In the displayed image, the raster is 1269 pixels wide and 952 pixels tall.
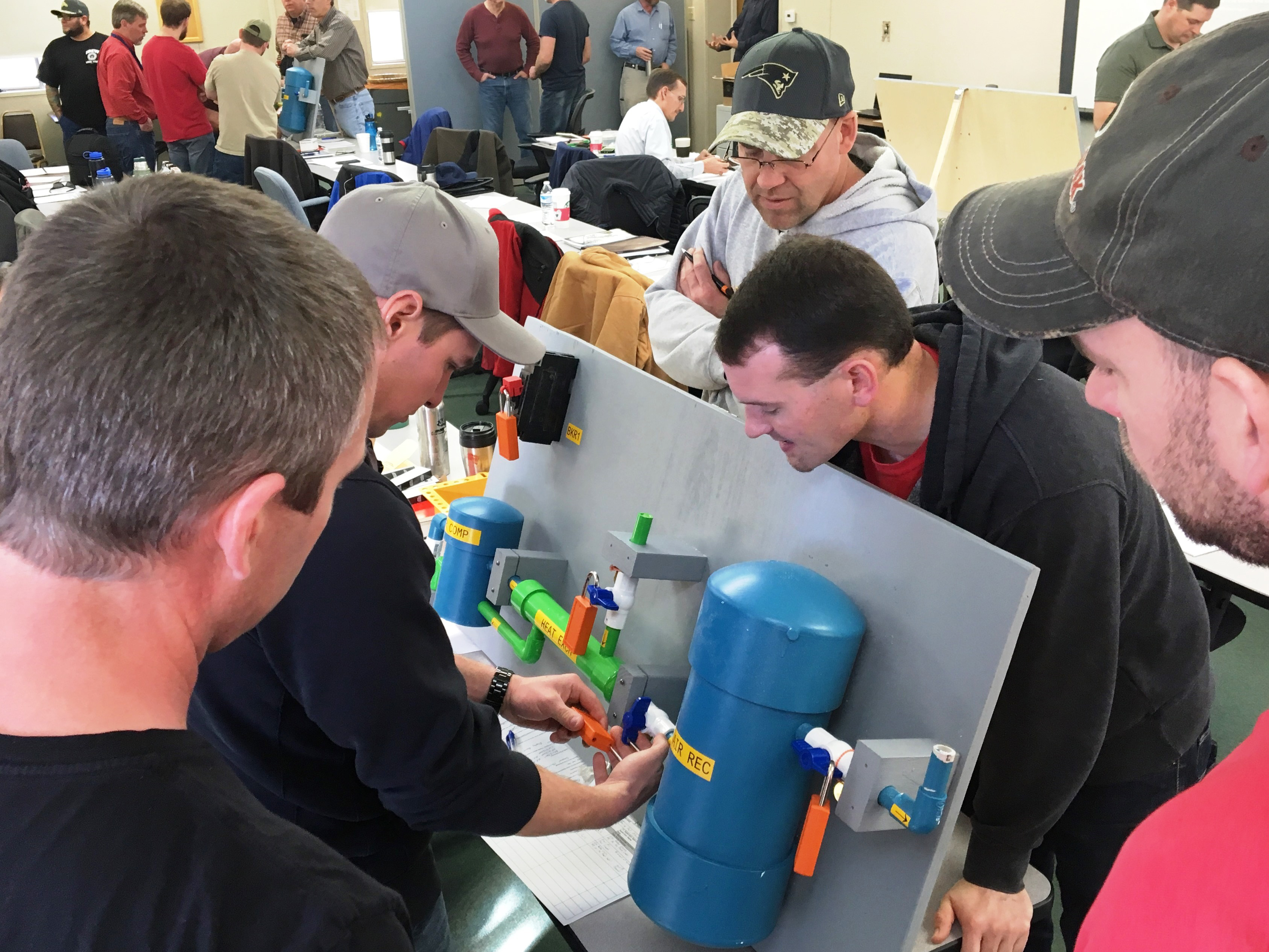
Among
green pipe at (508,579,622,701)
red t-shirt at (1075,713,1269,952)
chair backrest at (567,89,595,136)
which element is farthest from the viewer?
chair backrest at (567,89,595,136)

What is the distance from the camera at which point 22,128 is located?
877cm

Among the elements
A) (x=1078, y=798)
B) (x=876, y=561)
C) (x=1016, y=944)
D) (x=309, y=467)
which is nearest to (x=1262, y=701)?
(x=1078, y=798)

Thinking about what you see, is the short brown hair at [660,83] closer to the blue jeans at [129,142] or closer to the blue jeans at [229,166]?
the blue jeans at [229,166]

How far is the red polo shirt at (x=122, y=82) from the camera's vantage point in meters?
6.87

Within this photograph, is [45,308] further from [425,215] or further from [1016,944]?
[1016,944]

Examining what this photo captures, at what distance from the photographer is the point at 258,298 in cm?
61

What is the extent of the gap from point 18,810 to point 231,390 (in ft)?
0.84

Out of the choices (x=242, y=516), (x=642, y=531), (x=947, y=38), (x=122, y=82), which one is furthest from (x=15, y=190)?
(x=947, y=38)

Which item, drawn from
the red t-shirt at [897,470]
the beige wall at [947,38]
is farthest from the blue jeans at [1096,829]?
the beige wall at [947,38]

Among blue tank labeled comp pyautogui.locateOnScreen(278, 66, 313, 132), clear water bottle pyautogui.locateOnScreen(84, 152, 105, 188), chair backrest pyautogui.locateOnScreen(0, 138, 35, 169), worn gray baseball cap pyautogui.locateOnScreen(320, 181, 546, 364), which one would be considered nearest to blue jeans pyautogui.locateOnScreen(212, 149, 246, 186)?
blue tank labeled comp pyautogui.locateOnScreen(278, 66, 313, 132)

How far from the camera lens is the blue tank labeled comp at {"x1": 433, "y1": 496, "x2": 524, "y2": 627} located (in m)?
1.69

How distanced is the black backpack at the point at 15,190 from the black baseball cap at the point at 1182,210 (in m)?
5.02

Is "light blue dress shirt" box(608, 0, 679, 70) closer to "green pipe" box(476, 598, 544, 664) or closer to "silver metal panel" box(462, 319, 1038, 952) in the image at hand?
"silver metal panel" box(462, 319, 1038, 952)

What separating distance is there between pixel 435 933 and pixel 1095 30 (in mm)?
6890
